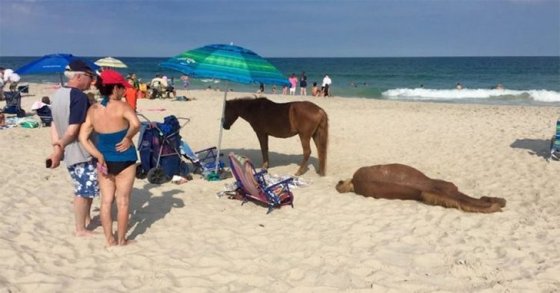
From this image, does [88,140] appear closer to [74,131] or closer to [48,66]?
[74,131]

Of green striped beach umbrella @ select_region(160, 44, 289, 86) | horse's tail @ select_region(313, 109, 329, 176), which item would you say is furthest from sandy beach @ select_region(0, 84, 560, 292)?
green striped beach umbrella @ select_region(160, 44, 289, 86)

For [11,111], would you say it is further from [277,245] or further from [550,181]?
[550,181]

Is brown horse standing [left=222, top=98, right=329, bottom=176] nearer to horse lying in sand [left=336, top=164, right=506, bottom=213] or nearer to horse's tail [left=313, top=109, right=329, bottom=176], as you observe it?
horse's tail [left=313, top=109, right=329, bottom=176]

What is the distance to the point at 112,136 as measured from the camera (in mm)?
4461

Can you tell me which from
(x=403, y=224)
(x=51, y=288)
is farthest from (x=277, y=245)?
(x=51, y=288)

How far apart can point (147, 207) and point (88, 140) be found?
79.1 inches

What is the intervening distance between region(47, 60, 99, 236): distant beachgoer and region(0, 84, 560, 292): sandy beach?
2.01 feet

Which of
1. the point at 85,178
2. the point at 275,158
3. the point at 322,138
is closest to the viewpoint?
the point at 85,178

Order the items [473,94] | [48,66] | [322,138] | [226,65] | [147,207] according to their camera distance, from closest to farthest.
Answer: [147,207], [226,65], [322,138], [48,66], [473,94]

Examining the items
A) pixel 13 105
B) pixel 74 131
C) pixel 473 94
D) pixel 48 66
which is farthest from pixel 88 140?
pixel 473 94

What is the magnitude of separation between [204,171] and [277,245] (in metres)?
3.30

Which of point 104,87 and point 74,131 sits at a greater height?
point 104,87

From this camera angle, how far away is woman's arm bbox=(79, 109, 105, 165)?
14.5 ft

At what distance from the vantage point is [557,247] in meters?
4.88
